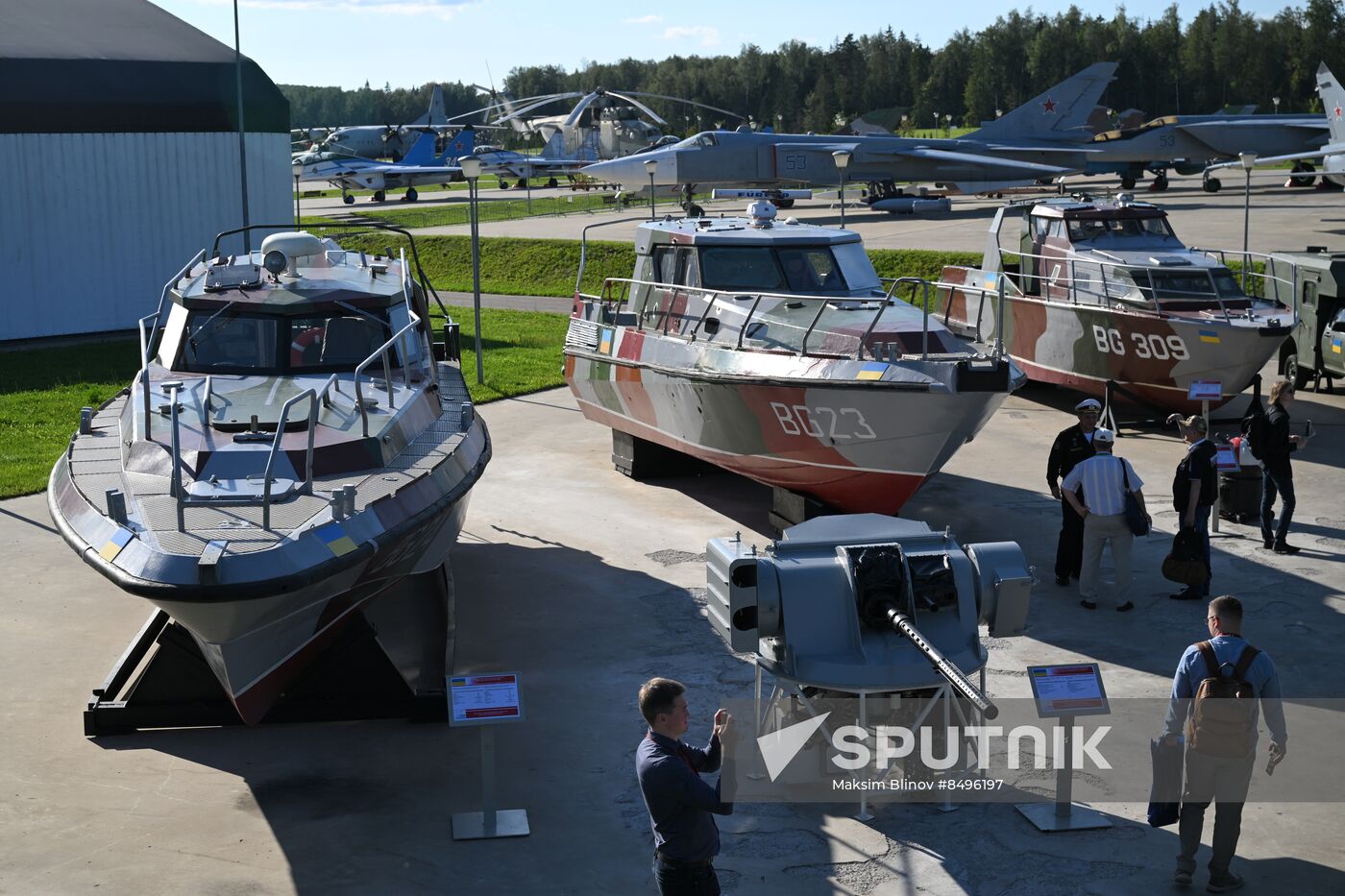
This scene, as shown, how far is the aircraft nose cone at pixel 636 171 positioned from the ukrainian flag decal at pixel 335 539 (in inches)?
1361

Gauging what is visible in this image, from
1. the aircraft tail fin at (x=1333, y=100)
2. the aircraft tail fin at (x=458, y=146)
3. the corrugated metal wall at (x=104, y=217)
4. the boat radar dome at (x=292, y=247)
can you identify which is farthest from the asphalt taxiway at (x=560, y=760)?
the aircraft tail fin at (x=458, y=146)

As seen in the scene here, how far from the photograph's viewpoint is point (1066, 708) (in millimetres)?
6738

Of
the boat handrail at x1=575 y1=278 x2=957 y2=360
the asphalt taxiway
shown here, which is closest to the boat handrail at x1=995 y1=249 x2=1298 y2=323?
the asphalt taxiway

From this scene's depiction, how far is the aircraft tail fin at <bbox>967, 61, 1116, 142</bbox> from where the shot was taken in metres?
48.7

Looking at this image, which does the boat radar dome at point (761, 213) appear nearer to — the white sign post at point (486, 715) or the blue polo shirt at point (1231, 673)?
the white sign post at point (486, 715)

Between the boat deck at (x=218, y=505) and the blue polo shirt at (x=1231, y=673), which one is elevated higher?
the boat deck at (x=218, y=505)

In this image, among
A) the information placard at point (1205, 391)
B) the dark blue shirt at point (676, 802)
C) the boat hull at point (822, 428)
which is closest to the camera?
the dark blue shirt at point (676, 802)

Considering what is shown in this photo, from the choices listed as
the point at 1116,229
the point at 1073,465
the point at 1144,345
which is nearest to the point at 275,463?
the point at 1073,465

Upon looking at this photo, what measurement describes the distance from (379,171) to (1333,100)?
38.3 meters

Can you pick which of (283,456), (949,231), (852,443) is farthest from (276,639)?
(949,231)

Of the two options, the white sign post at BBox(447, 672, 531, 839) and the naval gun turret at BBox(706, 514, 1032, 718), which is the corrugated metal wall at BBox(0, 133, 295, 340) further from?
the naval gun turret at BBox(706, 514, 1032, 718)

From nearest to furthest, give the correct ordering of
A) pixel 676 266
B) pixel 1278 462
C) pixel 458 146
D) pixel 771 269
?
1. pixel 1278 462
2. pixel 771 269
3. pixel 676 266
4. pixel 458 146

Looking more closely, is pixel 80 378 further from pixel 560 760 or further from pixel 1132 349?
pixel 560 760

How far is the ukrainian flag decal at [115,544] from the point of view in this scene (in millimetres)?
7168
